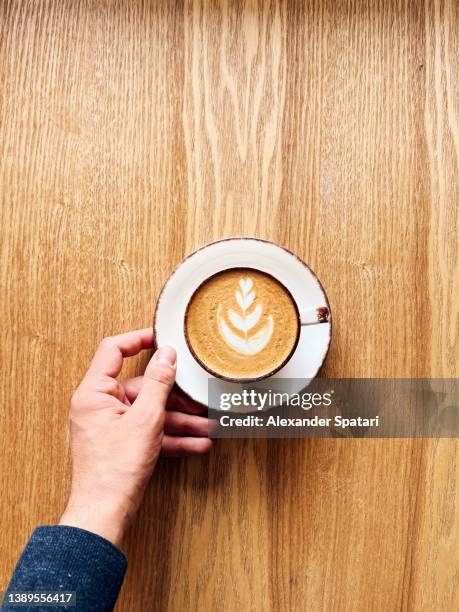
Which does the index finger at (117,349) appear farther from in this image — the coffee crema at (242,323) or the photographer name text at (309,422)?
the photographer name text at (309,422)

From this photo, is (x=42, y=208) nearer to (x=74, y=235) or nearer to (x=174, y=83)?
(x=74, y=235)

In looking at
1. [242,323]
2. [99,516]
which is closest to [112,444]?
[99,516]

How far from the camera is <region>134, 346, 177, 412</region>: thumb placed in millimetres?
895

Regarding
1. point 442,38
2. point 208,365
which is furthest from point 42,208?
point 442,38

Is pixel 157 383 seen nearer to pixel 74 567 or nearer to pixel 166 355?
pixel 166 355

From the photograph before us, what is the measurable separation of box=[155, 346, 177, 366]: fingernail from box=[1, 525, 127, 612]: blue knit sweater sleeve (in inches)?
9.8

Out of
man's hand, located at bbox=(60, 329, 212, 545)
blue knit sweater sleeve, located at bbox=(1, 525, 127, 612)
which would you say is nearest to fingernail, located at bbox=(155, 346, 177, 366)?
man's hand, located at bbox=(60, 329, 212, 545)

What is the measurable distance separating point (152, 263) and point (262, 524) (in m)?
0.44

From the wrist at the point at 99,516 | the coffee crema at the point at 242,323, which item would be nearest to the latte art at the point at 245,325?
the coffee crema at the point at 242,323

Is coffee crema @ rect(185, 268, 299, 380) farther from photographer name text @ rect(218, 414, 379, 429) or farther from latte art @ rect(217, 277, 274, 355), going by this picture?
photographer name text @ rect(218, 414, 379, 429)

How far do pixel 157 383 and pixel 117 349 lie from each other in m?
0.10

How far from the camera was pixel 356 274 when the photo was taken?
103cm

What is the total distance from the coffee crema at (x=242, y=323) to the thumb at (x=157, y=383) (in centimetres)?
5

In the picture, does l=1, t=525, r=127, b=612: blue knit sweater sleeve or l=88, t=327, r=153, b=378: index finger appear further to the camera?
l=88, t=327, r=153, b=378: index finger
